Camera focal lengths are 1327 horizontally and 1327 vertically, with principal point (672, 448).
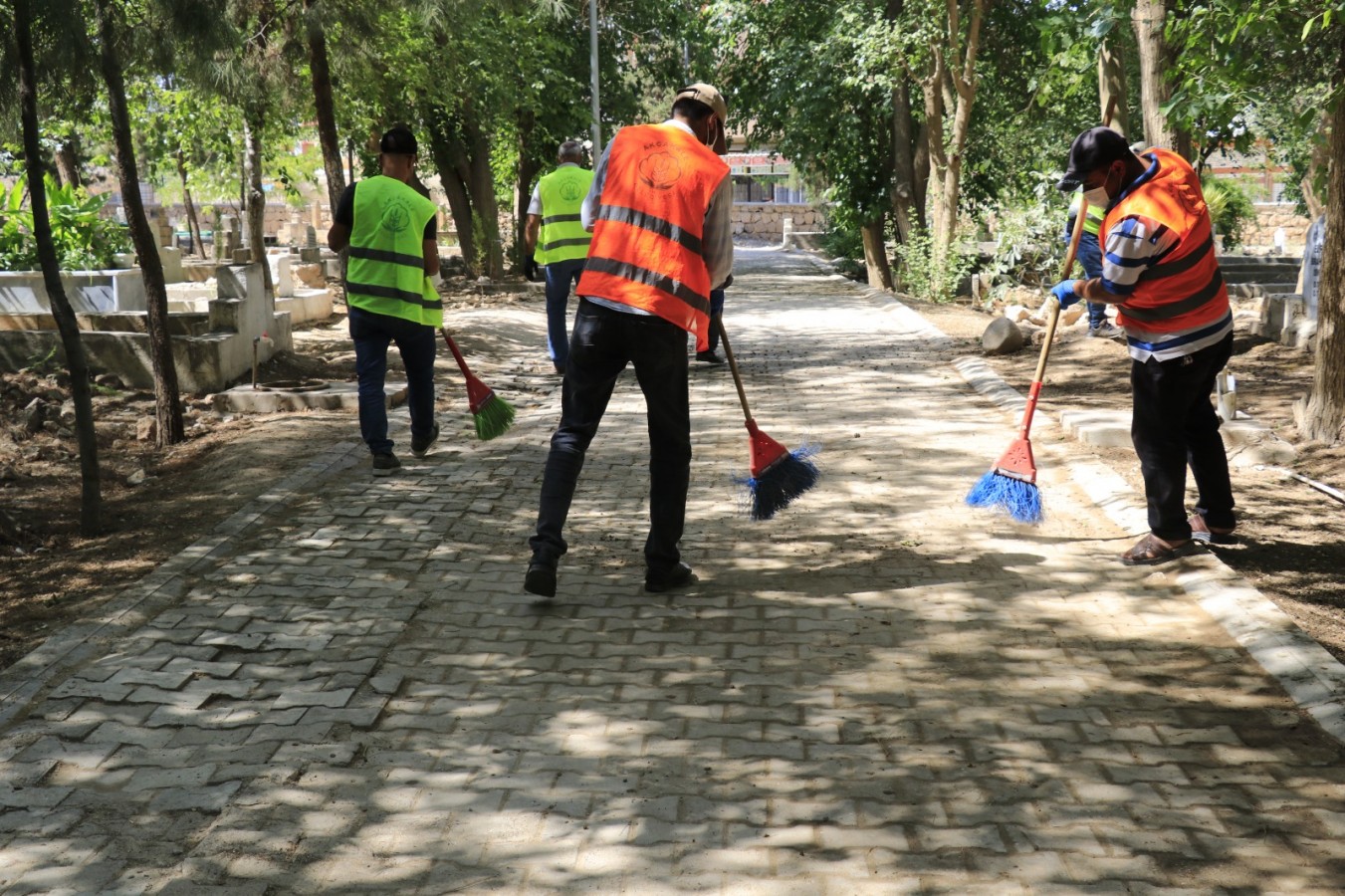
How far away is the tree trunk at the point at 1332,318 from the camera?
26.0 feet

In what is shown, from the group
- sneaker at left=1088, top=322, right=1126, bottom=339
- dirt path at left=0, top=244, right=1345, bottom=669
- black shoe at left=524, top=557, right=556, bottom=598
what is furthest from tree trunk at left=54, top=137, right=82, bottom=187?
black shoe at left=524, top=557, right=556, bottom=598

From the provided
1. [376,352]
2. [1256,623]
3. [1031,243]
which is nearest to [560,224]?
[376,352]

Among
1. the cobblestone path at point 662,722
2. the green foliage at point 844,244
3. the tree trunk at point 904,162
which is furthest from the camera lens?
the green foliage at point 844,244

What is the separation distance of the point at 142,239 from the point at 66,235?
23.1 ft

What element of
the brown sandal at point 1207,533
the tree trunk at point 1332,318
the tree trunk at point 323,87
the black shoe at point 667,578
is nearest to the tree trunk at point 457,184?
the tree trunk at point 323,87

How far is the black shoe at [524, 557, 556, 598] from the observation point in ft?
17.5

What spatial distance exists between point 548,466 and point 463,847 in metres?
2.18

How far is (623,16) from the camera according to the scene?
101 ft

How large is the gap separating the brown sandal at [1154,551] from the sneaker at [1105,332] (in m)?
7.56

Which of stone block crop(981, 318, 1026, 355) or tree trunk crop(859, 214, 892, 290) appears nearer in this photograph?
stone block crop(981, 318, 1026, 355)

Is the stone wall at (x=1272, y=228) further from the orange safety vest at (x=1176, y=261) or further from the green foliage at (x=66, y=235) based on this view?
the orange safety vest at (x=1176, y=261)

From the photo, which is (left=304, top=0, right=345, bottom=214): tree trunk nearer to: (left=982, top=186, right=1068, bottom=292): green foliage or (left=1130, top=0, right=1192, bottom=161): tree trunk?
(left=1130, top=0, right=1192, bottom=161): tree trunk

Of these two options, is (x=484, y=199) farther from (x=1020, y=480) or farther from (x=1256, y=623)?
(x=1256, y=623)

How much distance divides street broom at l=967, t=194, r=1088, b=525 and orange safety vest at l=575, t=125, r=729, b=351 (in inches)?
72.6
